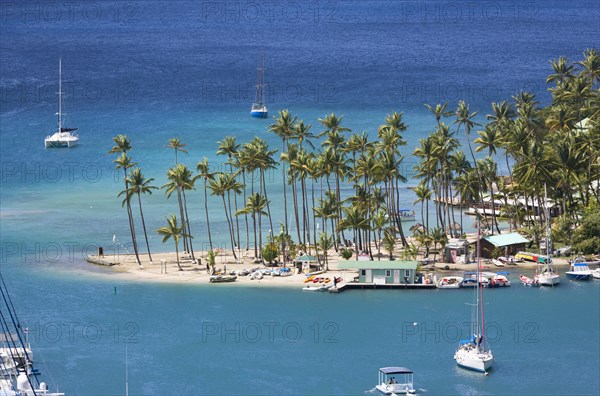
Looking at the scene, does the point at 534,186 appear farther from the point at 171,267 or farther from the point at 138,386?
the point at 138,386

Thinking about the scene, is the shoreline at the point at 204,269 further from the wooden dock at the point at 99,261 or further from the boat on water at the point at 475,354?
the boat on water at the point at 475,354

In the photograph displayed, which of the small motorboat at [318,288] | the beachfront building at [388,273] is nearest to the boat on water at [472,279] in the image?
the beachfront building at [388,273]

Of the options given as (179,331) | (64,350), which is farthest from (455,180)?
(64,350)

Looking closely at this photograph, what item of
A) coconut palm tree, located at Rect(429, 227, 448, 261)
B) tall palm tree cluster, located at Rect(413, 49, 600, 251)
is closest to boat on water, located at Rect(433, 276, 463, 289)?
coconut palm tree, located at Rect(429, 227, 448, 261)

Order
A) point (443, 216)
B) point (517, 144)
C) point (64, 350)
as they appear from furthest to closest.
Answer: point (443, 216), point (517, 144), point (64, 350)

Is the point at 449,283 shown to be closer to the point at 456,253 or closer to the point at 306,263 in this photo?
the point at 456,253

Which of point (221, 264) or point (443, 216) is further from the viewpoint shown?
point (443, 216)

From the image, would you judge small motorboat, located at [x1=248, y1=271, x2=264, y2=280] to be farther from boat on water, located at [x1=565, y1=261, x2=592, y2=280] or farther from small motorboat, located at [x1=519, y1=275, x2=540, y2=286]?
boat on water, located at [x1=565, y1=261, x2=592, y2=280]
